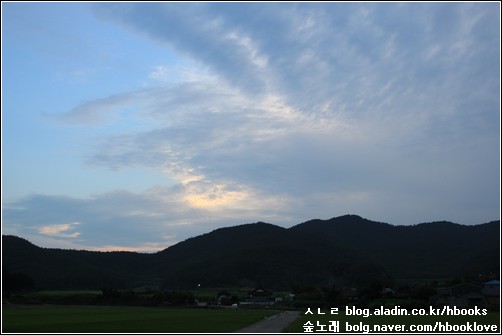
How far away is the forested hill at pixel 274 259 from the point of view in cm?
11712

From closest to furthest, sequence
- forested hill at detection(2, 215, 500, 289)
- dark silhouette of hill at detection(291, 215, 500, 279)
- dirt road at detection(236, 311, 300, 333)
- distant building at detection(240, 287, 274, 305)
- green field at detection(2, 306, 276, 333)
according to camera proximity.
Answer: green field at detection(2, 306, 276, 333) < dirt road at detection(236, 311, 300, 333) < distant building at detection(240, 287, 274, 305) < dark silhouette of hill at detection(291, 215, 500, 279) < forested hill at detection(2, 215, 500, 289)

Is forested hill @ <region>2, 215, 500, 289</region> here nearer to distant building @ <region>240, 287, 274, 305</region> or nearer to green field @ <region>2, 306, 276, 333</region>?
distant building @ <region>240, 287, 274, 305</region>

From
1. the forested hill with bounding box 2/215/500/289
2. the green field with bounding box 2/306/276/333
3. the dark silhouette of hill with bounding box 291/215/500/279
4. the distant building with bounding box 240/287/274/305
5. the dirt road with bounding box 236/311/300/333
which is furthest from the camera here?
the forested hill with bounding box 2/215/500/289

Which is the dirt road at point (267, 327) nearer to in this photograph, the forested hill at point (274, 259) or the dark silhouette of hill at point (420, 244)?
the dark silhouette of hill at point (420, 244)

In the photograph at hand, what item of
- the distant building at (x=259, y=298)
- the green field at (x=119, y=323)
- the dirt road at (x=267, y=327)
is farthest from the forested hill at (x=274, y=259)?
the dirt road at (x=267, y=327)

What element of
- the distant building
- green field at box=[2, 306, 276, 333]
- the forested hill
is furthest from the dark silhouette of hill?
green field at box=[2, 306, 276, 333]

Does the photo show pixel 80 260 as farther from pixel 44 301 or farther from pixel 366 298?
pixel 366 298

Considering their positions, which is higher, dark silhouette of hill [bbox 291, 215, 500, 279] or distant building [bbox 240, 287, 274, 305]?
dark silhouette of hill [bbox 291, 215, 500, 279]

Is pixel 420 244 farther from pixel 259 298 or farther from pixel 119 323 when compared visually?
pixel 119 323

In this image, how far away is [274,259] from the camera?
12938 cm

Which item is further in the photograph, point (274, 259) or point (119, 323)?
point (274, 259)

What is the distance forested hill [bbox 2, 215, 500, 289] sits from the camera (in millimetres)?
117125

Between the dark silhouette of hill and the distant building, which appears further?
the dark silhouette of hill

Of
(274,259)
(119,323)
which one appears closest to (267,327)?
(119,323)
